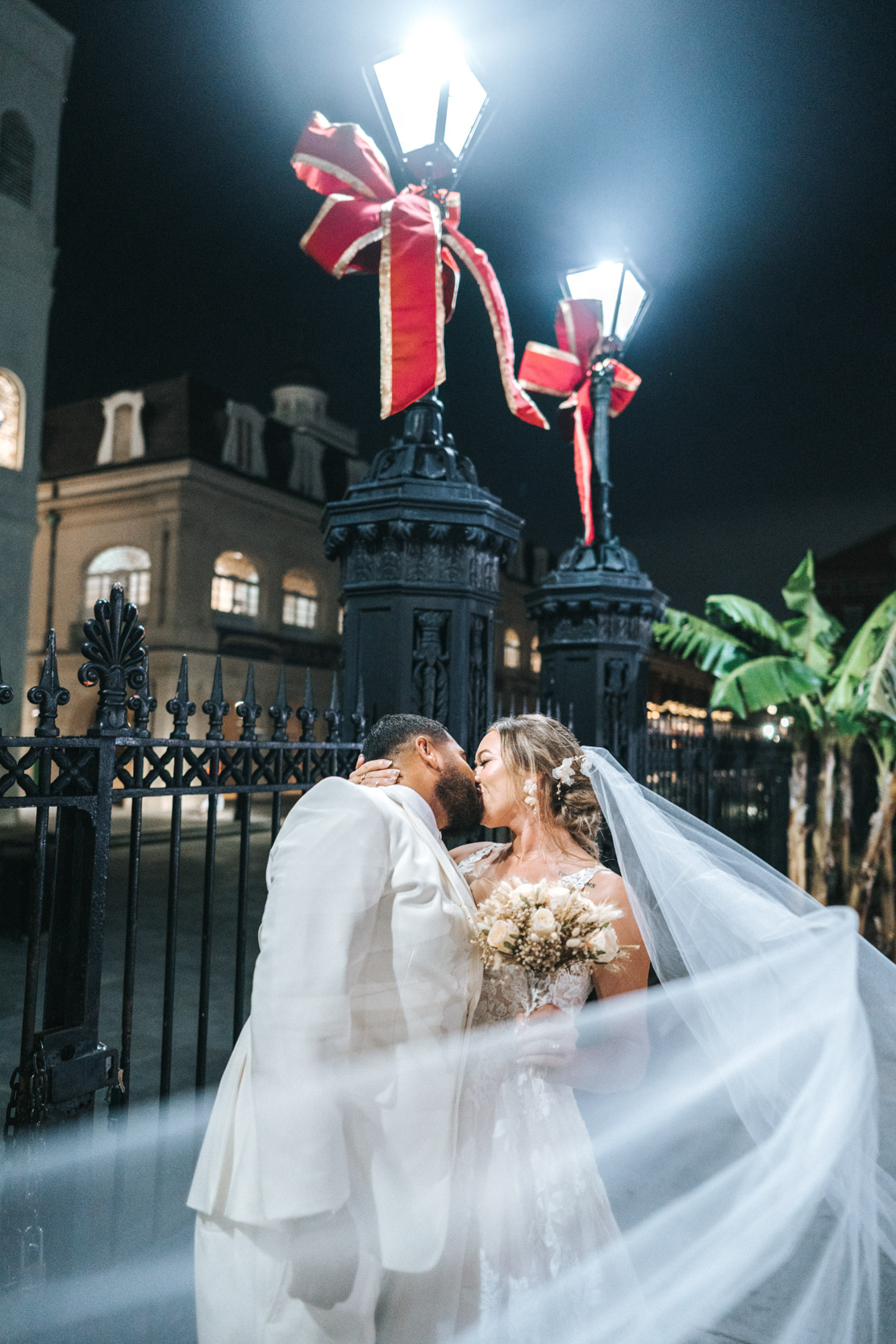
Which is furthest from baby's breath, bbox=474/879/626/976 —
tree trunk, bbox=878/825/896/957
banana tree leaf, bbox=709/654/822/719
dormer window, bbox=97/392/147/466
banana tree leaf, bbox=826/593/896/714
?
dormer window, bbox=97/392/147/466

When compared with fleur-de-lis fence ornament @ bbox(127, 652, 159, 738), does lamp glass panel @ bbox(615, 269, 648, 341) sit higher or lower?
higher

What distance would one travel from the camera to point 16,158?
696 inches

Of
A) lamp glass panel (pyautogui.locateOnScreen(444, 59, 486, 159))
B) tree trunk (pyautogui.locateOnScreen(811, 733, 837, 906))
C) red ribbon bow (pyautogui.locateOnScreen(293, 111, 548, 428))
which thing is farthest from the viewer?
tree trunk (pyautogui.locateOnScreen(811, 733, 837, 906))

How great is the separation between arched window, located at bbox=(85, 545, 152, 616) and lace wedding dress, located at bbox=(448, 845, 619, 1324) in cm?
2642

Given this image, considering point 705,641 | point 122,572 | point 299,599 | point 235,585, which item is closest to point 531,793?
point 705,641

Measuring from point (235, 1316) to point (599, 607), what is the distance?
237 inches

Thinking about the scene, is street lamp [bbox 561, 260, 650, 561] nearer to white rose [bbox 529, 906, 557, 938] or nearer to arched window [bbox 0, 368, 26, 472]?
white rose [bbox 529, 906, 557, 938]

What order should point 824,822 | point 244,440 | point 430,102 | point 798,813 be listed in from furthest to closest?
point 244,440 < point 824,822 < point 798,813 < point 430,102

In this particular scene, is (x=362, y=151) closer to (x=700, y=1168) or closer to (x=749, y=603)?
(x=700, y=1168)

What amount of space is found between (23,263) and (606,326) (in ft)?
54.6

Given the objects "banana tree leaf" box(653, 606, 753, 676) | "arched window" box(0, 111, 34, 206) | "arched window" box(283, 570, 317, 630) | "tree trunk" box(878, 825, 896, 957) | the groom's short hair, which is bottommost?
"tree trunk" box(878, 825, 896, 957)

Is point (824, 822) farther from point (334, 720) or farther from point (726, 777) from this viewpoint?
point (334, 720)

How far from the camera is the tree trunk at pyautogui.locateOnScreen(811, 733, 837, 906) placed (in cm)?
1105

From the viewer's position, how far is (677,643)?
1034 centimetres
